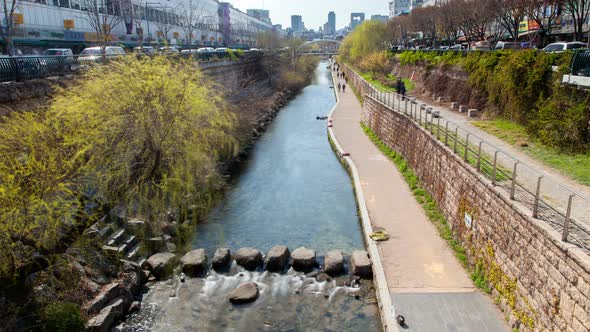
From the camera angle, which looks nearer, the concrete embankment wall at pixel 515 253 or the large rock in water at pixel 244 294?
the concrete embankment wall at pixel 515 253

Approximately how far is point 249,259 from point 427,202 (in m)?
7.00

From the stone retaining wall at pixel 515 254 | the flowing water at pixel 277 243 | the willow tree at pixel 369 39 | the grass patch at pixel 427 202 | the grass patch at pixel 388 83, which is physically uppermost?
the willow tree at pixel 369 39

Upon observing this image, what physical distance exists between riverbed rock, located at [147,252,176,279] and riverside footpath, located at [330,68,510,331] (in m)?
6.40

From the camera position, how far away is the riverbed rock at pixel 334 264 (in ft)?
44.7

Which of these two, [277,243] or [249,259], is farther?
[277,243]

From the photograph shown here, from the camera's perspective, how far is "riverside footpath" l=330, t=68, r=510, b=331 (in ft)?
31.8

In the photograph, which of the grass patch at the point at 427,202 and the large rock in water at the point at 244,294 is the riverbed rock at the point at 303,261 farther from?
the grass patch at the point at 427,202

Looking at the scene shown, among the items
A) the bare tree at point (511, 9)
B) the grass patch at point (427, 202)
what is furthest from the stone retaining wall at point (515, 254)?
the bare tree at point (511, 9)

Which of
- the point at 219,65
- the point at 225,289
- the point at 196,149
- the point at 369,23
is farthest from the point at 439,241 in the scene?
the point at 369,23

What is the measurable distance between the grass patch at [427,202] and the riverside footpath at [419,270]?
20 centimetres

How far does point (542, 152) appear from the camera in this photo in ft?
49.5

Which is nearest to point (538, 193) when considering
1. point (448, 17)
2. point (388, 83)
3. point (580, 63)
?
point (580, 63)

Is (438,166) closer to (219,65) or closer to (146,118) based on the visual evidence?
(146,118)

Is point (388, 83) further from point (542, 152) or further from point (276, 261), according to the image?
point (276, 261)
